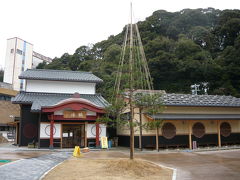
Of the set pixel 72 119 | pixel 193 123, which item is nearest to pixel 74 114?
pixel 72 119

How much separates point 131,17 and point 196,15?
1888 inches

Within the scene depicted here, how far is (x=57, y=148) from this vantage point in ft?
69.9

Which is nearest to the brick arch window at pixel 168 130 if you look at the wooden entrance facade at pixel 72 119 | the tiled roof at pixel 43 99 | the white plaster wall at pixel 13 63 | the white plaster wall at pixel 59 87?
the wooden entrance facade at pixel 72 119

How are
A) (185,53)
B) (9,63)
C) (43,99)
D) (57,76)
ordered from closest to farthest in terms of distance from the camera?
1. (43,99)
2. (57,76)
3. (185,53)
4. (9,63)

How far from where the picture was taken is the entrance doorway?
73.2 ft

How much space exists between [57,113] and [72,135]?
2627 millimetres

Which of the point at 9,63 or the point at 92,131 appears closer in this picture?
the point at 92,131

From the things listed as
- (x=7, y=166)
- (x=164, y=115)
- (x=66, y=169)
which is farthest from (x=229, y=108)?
(x=7, y=166)

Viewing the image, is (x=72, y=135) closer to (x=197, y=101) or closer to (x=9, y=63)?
(x=197, y=101)

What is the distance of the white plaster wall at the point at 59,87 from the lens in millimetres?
25906

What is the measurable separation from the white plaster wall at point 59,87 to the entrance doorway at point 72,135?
16.5 ft

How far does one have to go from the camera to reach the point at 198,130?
22812mm

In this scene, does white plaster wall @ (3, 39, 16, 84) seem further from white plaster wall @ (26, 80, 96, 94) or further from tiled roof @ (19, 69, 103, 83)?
white plaster wall @ (26, 80, 96, 94)

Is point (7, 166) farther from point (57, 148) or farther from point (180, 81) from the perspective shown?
point (180, 81)
